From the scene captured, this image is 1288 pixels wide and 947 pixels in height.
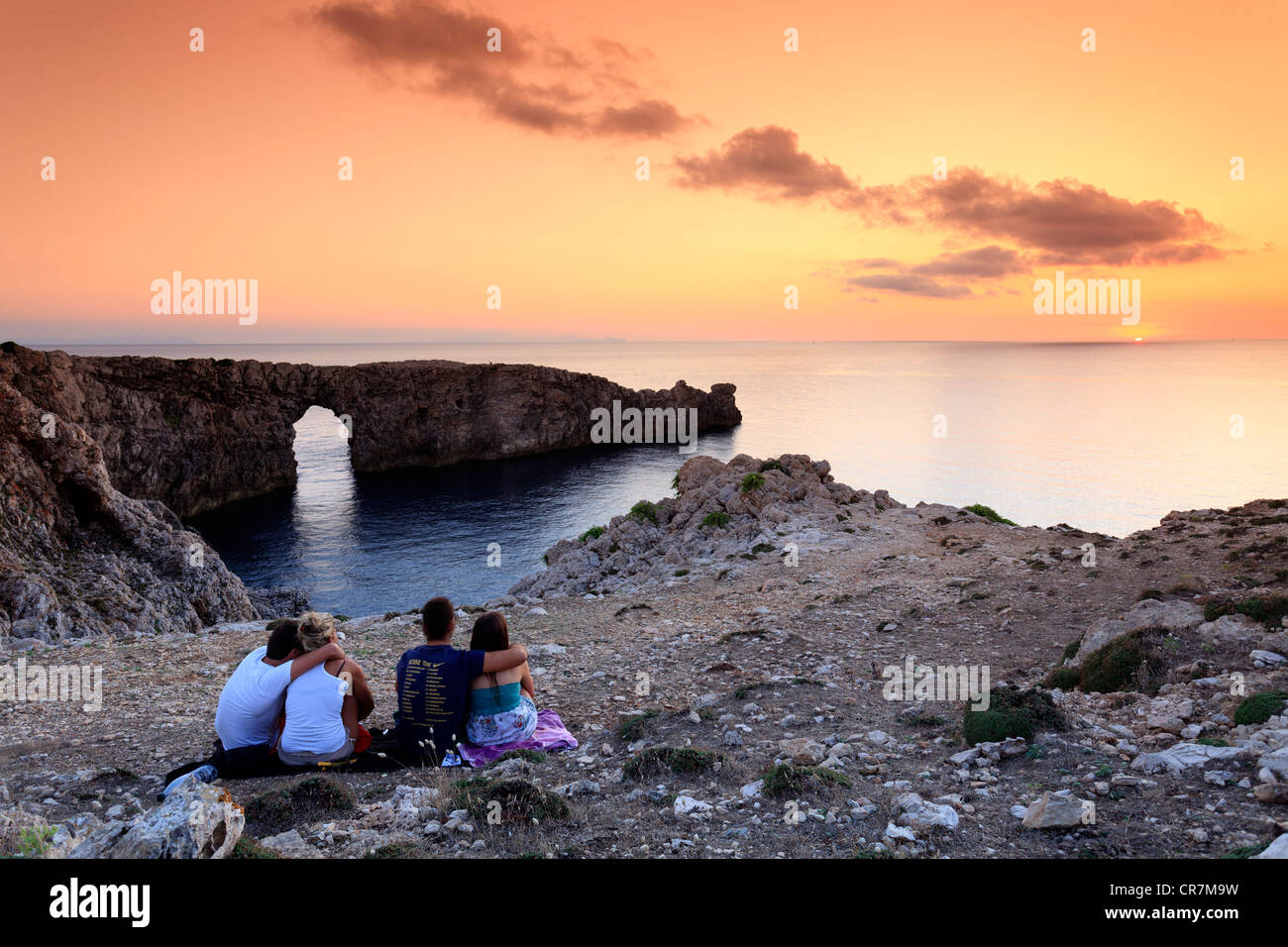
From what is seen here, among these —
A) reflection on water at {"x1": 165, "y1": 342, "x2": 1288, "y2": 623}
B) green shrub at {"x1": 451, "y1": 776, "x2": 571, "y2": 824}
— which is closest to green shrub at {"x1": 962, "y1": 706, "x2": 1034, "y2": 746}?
green shrub at {"x1": 451, "y1": 776, "x2": 571, "y2": 824}

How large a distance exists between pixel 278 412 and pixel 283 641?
79052mm

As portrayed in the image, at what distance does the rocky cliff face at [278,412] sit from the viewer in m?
64.6

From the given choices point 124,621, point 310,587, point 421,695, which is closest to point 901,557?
point 421,695

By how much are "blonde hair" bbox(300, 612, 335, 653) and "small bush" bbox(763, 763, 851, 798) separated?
5.16 metres

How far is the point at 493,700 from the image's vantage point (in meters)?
8.80

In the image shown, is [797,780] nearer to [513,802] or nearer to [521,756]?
[513,802]

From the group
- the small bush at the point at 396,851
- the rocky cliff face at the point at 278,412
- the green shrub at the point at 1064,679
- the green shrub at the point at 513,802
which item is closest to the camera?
the small bush at the point at 396,851

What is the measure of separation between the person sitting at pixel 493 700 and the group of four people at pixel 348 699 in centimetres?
1

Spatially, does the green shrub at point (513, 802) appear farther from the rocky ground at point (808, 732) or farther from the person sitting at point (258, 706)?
the person sitting at point (258, 706)

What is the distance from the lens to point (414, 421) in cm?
9138

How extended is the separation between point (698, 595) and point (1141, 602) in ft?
34.2

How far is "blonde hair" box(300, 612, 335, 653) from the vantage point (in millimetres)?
8359

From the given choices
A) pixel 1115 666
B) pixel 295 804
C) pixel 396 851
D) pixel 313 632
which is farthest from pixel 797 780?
pixel 1115 666

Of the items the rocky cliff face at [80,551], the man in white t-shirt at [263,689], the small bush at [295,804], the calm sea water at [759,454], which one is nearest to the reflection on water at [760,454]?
the calm sea water at [759,454]
